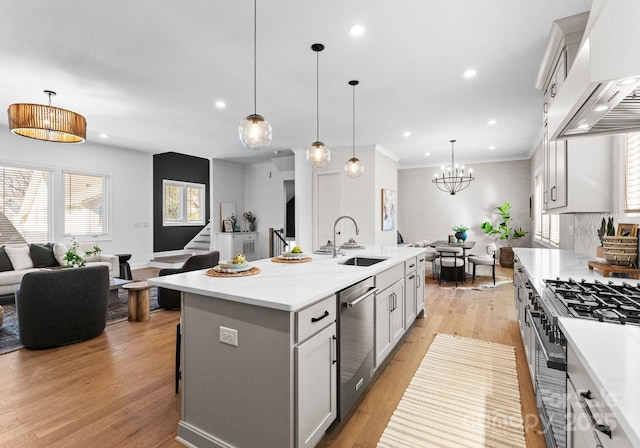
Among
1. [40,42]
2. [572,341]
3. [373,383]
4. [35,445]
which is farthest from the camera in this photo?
[40,42]

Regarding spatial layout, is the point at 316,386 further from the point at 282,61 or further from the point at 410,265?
the point at 282,61

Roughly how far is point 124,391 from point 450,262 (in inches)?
216

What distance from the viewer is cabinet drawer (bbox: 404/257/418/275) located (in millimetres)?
3232

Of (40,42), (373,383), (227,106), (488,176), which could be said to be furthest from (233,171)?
(373,383)

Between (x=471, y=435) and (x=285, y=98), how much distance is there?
3.95m

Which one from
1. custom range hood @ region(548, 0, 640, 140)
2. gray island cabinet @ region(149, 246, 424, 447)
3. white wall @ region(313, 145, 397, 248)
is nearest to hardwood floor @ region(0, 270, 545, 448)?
gray island cabinet @ region(149, 246, 424, 447)

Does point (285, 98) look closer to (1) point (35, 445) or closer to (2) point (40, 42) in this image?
(2) point (40, 42)

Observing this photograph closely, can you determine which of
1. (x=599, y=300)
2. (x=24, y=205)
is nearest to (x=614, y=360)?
(x=599, y=300)

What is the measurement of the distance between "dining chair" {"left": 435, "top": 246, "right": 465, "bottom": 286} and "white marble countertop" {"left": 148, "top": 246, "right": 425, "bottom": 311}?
369 centimetres

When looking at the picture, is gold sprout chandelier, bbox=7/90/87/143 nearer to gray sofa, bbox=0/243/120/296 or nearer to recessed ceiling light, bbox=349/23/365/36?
gray sofa, bbox=0/243/120/296

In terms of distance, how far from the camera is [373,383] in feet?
8.25

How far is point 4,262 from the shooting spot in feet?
16.3

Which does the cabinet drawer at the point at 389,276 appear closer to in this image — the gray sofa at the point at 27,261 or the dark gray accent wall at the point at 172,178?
the gray sofa at the point at 27,261

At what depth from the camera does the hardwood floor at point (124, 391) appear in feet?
6.27
